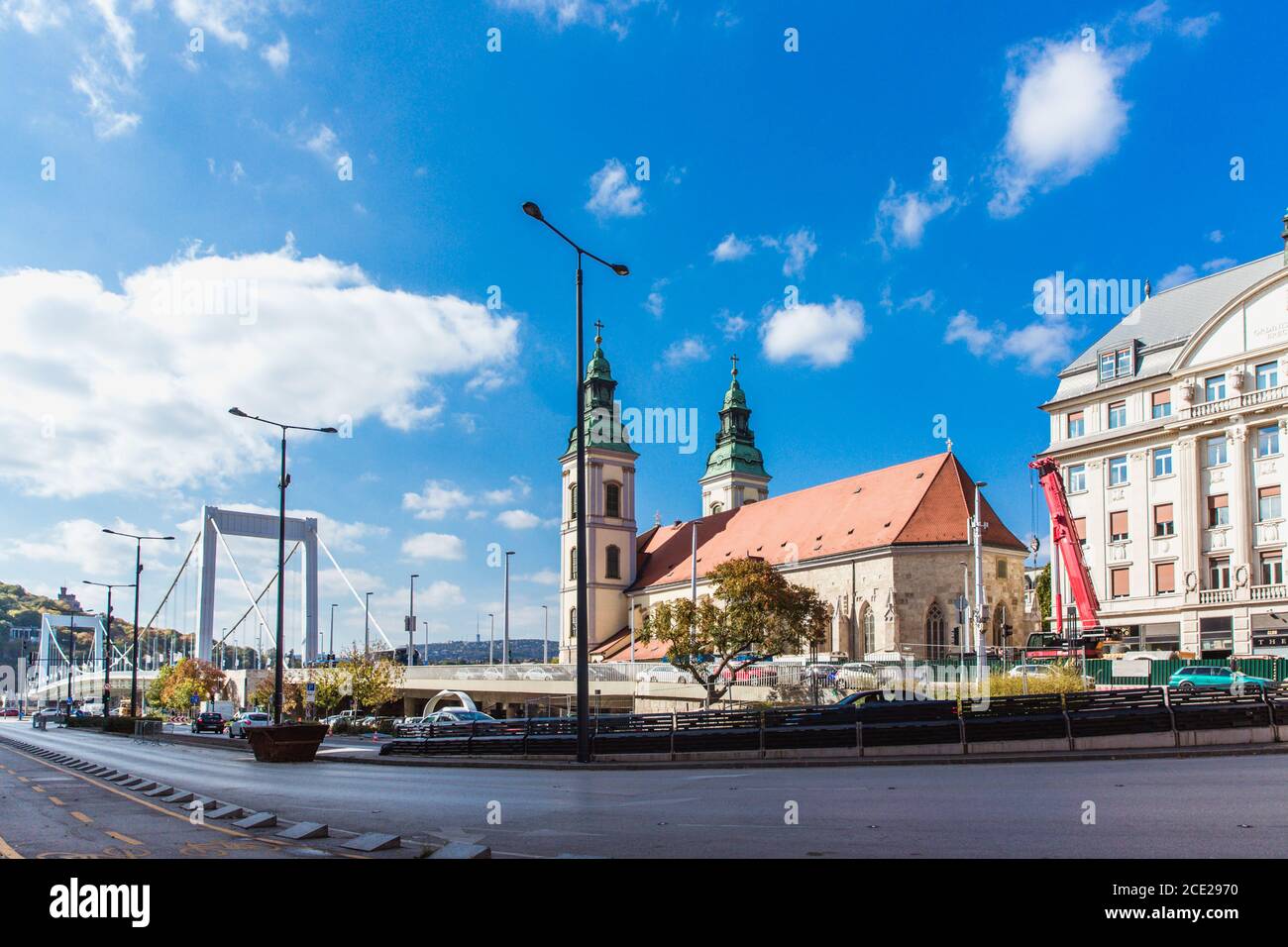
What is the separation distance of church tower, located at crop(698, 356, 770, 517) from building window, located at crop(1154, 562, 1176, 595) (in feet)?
172

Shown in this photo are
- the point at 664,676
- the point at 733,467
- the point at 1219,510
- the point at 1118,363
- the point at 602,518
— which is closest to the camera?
the point at 1219,510

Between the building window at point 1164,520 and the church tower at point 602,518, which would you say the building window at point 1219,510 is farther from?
the church tower at point 602,518

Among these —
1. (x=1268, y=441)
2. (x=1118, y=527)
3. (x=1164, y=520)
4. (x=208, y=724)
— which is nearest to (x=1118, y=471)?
(x=1118, y=527)

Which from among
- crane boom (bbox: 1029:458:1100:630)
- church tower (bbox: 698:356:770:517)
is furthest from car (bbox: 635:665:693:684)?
church tower (bbox: 698:356:770:517)

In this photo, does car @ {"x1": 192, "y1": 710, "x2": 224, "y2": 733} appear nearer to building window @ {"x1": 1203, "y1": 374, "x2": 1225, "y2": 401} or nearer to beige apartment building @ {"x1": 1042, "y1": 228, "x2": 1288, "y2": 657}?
beige apartment building @ {"x1": 1042, "y1": 228, "x2": 1288, "y2": 657}

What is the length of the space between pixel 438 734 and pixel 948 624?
41800 mm

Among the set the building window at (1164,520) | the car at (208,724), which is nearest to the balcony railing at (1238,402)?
the building window at (1164,520)

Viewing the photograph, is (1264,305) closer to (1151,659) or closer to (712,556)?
(1151,659)

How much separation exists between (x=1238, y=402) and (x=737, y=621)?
25.9 metres

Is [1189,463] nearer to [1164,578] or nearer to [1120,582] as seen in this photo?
[1164,578]

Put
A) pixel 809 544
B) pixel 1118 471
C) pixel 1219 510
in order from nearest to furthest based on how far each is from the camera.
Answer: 1. pixel 1219 510
2. pixel 1118 471
3. pixel 809 544

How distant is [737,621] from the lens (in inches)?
1825

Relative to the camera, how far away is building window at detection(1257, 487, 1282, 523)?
49.1 meters

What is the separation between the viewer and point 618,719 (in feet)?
88.1
